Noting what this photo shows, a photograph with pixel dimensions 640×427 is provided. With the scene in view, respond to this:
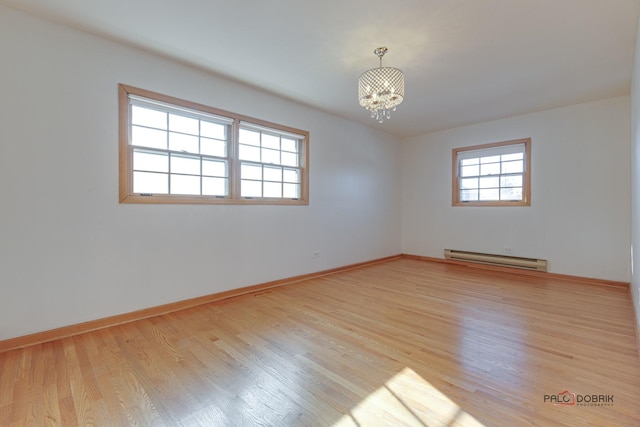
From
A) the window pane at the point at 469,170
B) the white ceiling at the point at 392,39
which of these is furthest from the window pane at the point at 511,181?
the white ceiling at the point at 392,39

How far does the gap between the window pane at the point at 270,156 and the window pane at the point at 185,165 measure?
0.92 metres

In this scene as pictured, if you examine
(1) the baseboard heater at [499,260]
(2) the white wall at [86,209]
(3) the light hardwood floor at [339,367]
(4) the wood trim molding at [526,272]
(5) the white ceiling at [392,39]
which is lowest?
(3) the light hardwood floor at [339,367]

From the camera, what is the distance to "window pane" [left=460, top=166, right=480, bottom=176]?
5.20 metres

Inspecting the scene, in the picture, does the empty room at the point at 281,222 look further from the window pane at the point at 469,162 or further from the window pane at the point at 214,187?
the window pane at the point at 469,162

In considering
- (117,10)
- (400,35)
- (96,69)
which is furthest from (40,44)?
(400,35)

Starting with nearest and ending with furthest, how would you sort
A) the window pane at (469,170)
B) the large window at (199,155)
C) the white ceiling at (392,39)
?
the white ceiling at (392,39) < the large window at (199,155) < the window pane at (469,170)

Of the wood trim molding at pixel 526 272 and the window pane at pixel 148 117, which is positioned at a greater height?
the window pane at pixel 148 117

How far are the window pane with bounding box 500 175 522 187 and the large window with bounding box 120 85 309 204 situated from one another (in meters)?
3.53

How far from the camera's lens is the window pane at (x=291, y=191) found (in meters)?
4.12

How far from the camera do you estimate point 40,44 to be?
7.48ft

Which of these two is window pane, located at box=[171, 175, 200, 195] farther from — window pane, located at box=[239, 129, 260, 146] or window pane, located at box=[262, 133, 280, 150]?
window pane, located at box=[262, 133, 280, 150]

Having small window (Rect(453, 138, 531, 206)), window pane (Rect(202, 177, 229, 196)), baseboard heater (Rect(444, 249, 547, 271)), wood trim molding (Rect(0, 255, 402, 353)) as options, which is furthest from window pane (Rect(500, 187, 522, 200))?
window pane (Rect(202, 177, 229, 196))

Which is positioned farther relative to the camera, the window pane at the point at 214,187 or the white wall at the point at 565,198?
the white wall at the point at 565,198

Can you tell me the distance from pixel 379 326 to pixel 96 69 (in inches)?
138
